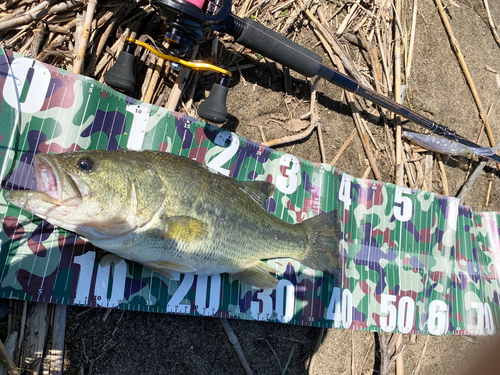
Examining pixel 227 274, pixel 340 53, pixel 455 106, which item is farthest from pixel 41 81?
pixel 455 106

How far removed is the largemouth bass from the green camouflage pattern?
396 mm

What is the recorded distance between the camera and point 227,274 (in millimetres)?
3127

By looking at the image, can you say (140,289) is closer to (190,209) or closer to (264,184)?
(190,209)

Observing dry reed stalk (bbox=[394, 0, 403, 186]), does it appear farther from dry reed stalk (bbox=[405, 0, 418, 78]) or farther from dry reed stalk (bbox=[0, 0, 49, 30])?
dry reed stalk (bbox=[0, 0, 49, 30])

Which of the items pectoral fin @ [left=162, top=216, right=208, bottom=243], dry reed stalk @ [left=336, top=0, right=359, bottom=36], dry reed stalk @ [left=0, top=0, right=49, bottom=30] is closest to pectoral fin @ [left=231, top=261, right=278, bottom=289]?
pectoral fin @ [left=162, top=216, right=208, bottom=243]

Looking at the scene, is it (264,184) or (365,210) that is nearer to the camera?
(264,184)

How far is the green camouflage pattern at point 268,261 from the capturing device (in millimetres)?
2635

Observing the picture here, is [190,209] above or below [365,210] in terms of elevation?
below

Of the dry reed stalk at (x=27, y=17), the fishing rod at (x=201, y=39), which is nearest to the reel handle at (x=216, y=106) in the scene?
the fishing rod at (x=201, y=39)

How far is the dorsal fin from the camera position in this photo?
9.36 ft

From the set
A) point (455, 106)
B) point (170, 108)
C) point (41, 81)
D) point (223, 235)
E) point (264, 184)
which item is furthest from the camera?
point (455, 106)

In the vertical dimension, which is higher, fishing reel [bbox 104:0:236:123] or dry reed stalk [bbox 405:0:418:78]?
dry reed stalk [bbox 405:0:418:78]

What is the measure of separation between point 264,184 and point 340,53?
2163 mm

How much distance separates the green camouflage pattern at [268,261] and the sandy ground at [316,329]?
275 millimetres
